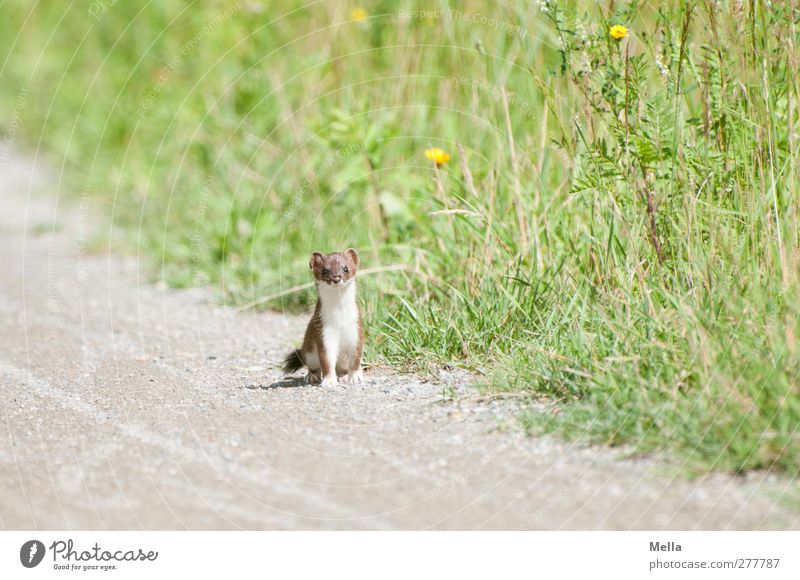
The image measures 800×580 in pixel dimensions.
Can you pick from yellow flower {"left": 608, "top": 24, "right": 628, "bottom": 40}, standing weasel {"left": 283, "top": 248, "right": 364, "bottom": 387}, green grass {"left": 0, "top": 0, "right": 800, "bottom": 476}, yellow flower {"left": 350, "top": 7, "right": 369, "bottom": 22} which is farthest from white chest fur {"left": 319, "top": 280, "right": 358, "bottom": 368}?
yellow flower {"left": 350, "top": 7, "right": 369, "bottom": 22}

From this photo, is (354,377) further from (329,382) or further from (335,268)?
(335,268)

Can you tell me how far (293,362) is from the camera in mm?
4883

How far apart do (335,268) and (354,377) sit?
0.46m

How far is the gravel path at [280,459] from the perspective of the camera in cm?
322

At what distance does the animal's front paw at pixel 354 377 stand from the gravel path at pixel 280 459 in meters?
0.05

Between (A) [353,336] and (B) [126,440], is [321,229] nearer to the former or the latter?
(A) [353,336]

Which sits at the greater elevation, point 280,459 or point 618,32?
point 618,32

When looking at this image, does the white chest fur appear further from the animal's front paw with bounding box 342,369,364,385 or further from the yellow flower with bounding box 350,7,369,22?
the yellow flower with bounding box 350,7,369,22

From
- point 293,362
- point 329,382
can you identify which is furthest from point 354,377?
point 293,362

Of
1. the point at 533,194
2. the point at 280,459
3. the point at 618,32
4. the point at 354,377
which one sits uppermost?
the point at 618,32

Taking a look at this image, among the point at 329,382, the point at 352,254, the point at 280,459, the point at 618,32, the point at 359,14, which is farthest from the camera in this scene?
the point at 359,14

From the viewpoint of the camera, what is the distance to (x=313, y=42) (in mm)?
7387

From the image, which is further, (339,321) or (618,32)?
(339,321)

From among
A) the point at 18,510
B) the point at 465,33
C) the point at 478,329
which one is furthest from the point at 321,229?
the point at 18,510
